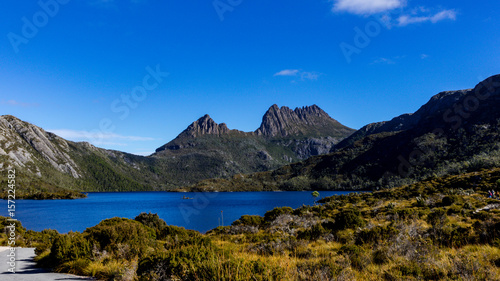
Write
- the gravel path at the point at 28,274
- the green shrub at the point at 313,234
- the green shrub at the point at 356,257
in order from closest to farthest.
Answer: the green shrub at the point at 356,257
the gravel path at the point at 28,274
the green shrub at the point at 313,234

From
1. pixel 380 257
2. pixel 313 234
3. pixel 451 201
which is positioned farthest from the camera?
pixel 451 201

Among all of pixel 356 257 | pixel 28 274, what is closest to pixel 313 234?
pixel 356 257

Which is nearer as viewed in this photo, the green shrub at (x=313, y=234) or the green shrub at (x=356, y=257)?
the green shrub at (x=356, y=257)

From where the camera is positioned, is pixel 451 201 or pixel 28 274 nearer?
pixel 28 274

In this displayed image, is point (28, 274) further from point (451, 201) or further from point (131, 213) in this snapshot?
point (131, 213)

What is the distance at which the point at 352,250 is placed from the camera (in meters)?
10.6

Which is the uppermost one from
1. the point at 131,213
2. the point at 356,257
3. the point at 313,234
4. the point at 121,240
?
the point at 121,240

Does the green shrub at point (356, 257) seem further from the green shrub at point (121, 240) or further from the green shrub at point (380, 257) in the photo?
the green shrub at point (121, 240)

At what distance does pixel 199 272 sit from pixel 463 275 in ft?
20.1

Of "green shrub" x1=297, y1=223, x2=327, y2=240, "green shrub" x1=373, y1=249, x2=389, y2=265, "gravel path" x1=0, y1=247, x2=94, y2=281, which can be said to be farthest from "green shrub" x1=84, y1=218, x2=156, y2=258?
"green shrub" x1=373, y1=249, x2=389, y2=265

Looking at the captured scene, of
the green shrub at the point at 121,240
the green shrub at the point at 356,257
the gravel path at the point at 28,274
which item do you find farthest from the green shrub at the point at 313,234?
the gravel path at the point at 28,274

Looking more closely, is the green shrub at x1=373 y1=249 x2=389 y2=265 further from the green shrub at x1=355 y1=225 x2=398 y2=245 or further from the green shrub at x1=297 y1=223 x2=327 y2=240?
the green shrub at x1=297 y1=223 x2=327 y2=240

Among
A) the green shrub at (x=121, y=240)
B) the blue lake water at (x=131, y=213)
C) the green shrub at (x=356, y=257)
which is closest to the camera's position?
the green shrub at (x=356, y=257)

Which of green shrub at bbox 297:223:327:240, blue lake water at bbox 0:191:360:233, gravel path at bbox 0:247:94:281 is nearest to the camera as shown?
gravel path at bbox 0:247:94:281
